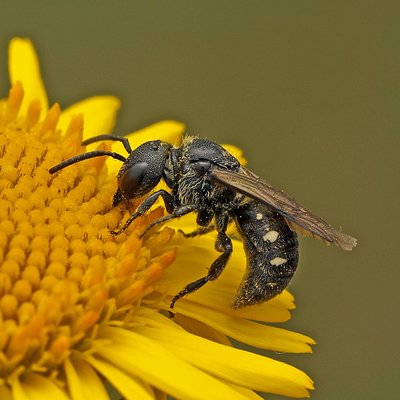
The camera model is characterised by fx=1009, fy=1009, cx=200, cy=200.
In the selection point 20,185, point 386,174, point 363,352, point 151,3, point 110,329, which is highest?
point 20,185

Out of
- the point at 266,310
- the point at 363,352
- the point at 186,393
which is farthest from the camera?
the point at 363,352

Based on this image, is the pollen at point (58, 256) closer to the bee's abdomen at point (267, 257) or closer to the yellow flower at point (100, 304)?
the yellow flower at point (100, 304)

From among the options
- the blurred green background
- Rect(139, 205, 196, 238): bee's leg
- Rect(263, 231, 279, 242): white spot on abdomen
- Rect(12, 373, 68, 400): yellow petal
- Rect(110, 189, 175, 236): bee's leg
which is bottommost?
the blurred green background

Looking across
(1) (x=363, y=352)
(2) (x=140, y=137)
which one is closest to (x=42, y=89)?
(2) (x=140, y=137)

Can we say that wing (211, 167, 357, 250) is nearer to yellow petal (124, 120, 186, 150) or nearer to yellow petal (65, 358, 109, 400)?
yellow petal (65, 358, 109, 400)

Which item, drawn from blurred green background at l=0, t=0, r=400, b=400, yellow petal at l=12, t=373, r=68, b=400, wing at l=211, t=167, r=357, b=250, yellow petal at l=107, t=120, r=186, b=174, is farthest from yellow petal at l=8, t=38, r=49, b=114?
blurred green background at l=0, t=0, r=400, b=400

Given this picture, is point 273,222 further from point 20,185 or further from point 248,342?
point 20,185

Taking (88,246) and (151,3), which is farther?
(151,3)
